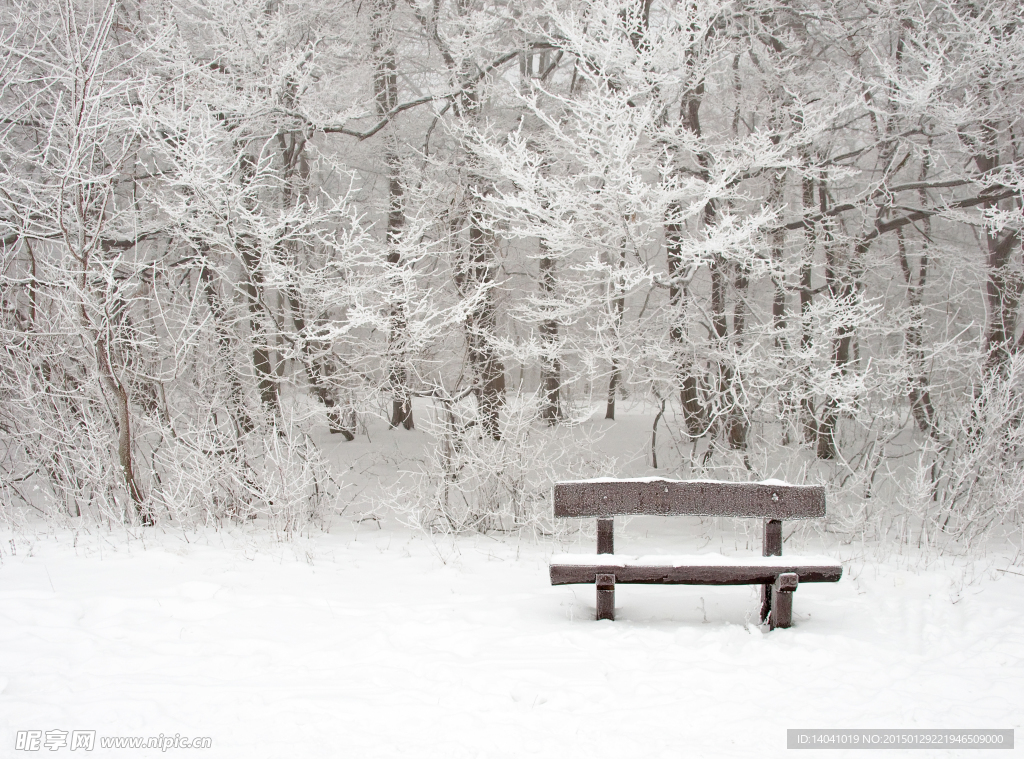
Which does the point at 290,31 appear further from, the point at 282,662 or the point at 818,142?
the point at 282,662

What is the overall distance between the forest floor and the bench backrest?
24.8 inches

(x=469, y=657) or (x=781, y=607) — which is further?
(x=781, y=607)

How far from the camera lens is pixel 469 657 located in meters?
3.53

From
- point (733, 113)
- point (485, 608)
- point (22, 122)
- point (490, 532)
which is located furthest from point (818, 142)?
point (22, 122)

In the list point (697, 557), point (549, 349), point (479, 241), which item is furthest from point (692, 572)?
point (479, 241)

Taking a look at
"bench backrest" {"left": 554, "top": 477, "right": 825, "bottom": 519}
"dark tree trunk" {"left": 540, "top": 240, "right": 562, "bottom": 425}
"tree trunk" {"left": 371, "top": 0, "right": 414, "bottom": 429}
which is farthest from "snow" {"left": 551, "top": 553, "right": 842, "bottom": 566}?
"tree trunk" {"left": 371, "top": 0, "right": 414, "bottom": 429}

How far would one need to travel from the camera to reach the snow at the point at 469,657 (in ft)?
9.13

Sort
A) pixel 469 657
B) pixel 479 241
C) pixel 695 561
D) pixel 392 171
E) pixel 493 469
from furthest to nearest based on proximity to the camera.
Answer: pixel 392 171, pixel 479 241, pixel 493 469, pixel 695 561, pixel 469 657

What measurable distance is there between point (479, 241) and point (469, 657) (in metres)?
6.14

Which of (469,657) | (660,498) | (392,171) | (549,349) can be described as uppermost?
(392,171)

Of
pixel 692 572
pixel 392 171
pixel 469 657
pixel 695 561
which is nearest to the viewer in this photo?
pixel 469 657

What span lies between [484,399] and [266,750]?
596 centimetres

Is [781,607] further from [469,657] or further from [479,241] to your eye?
[479,241]

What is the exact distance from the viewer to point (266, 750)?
261 centimetres
